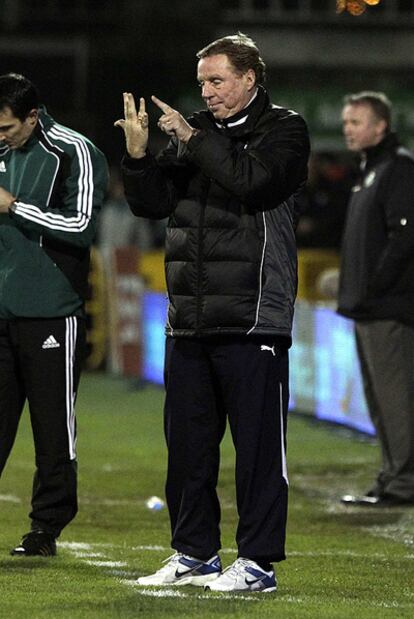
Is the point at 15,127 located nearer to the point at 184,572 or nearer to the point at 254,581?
the point at 184,572

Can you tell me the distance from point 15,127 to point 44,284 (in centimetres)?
70

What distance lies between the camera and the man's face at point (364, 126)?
10.4 meters

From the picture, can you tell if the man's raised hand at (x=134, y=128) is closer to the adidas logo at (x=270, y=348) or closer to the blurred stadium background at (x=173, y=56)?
the adidas logo at (x=270, y=348)

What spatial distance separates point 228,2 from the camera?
39156 millimetres

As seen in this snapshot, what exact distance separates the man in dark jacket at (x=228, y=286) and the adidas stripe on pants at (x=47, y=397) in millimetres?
986

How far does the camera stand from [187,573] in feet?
23.7

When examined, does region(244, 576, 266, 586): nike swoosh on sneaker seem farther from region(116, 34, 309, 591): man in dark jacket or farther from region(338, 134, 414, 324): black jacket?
region(338, 134, 414, 324): black jacket

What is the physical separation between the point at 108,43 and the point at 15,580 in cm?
2947

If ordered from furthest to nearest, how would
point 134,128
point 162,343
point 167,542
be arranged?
point 162,343, point 167,542, point 134,128

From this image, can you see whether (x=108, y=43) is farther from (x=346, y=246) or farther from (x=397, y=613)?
(x=397, y=613)

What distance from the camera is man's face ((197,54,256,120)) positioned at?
699 centimetres

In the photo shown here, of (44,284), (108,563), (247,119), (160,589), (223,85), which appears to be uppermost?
(223,85)

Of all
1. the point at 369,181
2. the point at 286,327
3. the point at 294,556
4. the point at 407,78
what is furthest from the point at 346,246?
the point at 407,78

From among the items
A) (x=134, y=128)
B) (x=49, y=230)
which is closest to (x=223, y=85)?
(x=134, y=128)
